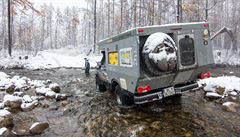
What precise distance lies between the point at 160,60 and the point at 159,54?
0.17 metres

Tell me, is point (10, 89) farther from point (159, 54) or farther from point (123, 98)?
point (159, 54)

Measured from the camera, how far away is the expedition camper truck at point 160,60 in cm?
552

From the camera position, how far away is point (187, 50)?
Answer: 625 cm

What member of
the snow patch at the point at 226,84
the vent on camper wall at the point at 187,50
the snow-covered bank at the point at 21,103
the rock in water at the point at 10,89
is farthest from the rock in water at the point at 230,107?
the rock in water at the point at 10,89

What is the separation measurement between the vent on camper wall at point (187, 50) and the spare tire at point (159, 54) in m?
0.57

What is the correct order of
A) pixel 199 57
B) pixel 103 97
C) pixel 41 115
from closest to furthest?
pixel 199 57 → pixel 41 115 → pixel 103 97

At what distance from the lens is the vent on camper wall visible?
6168 millimetres

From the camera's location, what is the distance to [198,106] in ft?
23.7

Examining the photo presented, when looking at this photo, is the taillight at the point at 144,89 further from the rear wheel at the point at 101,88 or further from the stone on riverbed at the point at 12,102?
the stone on riverbed at the point at 12,102

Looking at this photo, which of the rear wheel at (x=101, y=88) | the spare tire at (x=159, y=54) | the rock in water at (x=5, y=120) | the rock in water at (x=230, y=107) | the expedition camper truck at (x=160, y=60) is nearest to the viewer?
the spare tire at (x=159, y=54)

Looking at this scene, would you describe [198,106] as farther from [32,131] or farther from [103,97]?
[32,131]

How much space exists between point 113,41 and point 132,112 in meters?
2.79

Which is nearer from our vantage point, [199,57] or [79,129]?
[79,129]

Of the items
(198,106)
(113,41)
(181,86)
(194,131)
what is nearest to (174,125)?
(194,131)
